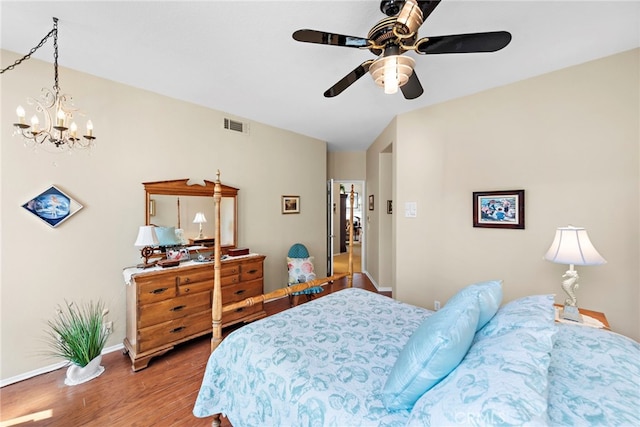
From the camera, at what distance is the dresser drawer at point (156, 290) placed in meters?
2.29

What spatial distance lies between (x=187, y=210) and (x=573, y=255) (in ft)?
11.9

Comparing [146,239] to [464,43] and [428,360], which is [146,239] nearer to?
[428,360]

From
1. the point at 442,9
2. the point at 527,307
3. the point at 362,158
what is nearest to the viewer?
the point at 527,307

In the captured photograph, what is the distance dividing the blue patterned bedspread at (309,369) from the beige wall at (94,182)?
1848 mm

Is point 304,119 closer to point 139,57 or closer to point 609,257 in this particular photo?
point 139,57

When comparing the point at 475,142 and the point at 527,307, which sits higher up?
the point at 475,142

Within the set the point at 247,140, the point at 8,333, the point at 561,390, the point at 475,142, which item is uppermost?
the point at 247,140

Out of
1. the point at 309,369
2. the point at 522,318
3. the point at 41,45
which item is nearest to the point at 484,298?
the point at 522,318

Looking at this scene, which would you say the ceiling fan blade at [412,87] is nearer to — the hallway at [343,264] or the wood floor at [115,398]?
the wood floor at [115,398]

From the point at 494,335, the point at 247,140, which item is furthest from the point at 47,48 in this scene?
the point at 494,335

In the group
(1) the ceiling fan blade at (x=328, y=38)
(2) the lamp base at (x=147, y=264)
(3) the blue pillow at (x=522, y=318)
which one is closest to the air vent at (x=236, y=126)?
(2) the lamp base at (x=147, y=264)

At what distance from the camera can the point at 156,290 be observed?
7.78 ft

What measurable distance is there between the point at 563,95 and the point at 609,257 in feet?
4.88

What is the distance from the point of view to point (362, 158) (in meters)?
5.59
